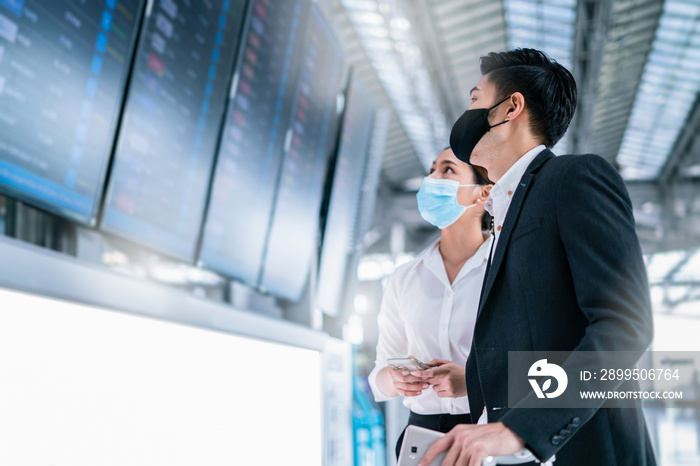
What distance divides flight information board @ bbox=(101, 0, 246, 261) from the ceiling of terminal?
8.91ft

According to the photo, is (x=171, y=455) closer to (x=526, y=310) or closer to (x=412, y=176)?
(x=526, y=310)

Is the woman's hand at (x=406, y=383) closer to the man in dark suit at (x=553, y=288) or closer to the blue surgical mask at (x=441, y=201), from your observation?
the man in dark suit at (x=553, y=288)

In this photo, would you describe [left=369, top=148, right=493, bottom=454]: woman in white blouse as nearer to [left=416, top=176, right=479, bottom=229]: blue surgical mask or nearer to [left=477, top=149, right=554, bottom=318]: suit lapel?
[left=416, top=176, right=479, bottom=229]: blue surgical mask

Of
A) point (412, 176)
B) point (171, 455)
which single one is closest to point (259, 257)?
point (171, 455)

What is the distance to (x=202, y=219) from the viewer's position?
2.71m

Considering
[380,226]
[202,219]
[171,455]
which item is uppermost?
[380,226]

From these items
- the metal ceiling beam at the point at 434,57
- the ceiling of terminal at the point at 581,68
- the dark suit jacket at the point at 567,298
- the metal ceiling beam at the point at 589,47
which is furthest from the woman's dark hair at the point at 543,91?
the metal ceiling beam at the point at 434,57

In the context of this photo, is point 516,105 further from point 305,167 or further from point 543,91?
point 305,167

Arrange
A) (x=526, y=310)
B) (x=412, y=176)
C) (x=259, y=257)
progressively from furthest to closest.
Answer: (x=412, y=176)
(x=259, y=257)
(x=526, y=310)

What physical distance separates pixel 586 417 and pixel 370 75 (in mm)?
9602

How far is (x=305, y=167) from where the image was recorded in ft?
12.3

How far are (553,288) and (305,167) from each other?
2684 millimetres

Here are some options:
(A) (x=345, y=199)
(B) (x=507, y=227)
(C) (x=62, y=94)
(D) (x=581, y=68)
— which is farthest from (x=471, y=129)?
(D) (x=581, y=68)

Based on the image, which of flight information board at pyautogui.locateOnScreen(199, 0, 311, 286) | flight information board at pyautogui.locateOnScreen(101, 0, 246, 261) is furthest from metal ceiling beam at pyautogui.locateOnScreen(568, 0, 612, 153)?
flight information board at pyautogui.locateOnScreen(101, 0, 246, 261)
